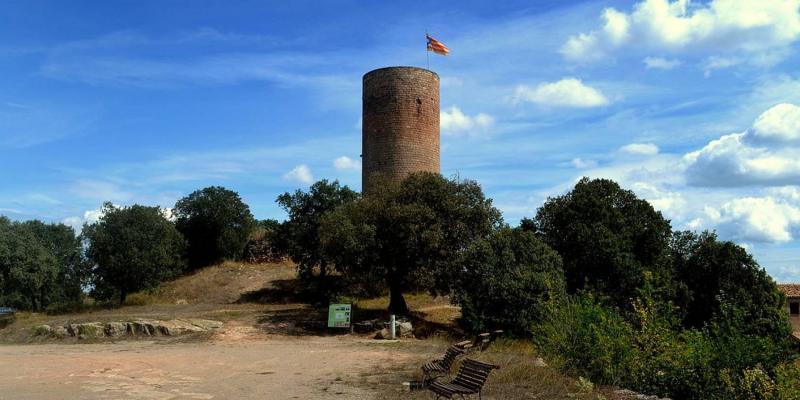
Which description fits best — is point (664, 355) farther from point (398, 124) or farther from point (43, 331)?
point (398, 124)

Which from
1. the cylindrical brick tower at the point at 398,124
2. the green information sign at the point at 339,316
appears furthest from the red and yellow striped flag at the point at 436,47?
the green information sign at the point at 339,316

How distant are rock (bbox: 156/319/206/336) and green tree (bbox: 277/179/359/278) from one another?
29.5 ft

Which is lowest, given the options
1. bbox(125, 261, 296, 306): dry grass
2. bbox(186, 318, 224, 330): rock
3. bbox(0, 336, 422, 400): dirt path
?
bbox(0, 336, 422, 400): dirt path

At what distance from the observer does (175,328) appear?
827 inches

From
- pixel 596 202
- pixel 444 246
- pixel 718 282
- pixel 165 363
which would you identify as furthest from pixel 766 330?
pixel 165 363

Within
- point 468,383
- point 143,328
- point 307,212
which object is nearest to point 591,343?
point 468,383

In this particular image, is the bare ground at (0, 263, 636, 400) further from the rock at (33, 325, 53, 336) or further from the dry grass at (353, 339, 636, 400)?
the rock at (33, 325, 53, 336)

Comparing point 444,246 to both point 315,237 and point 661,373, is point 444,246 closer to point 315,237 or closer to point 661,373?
point 315,237

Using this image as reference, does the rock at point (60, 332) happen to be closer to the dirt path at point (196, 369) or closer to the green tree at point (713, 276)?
the dirt path at point (196, 369)

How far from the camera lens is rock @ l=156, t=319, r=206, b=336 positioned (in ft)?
68.3

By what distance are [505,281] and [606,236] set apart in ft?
29.8

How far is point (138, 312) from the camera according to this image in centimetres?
2594

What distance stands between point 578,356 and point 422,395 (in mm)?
2561

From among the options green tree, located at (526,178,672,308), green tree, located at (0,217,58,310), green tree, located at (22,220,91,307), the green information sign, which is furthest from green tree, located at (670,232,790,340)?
green tree, located at (22,220,91,307)
